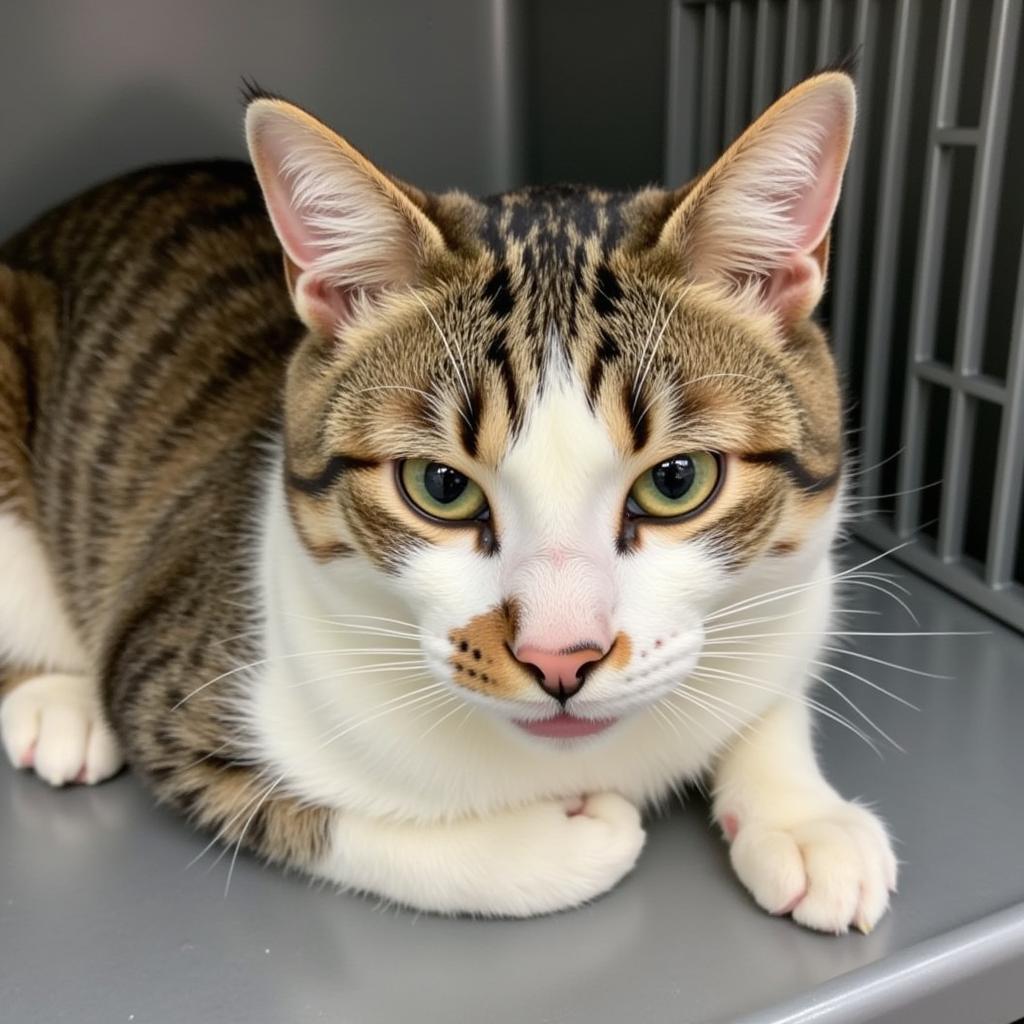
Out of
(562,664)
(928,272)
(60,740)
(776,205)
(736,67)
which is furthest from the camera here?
(736,67)

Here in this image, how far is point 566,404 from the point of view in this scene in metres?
0.77

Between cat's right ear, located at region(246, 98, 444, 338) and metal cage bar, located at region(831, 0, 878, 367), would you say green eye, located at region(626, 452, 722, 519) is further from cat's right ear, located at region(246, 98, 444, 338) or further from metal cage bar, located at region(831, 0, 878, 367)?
metal cage bar, located at region(831, 0, 878, 367)

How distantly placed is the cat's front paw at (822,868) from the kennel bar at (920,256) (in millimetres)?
370

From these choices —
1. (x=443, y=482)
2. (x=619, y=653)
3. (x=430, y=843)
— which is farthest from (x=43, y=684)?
(x=619, y=653)

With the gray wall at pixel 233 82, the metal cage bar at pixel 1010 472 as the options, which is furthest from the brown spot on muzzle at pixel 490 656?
the gray wall at pixel 233 82

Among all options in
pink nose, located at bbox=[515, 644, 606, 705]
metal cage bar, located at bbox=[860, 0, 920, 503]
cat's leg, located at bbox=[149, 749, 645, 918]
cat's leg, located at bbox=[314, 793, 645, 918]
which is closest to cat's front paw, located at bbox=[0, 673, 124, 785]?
cat's leg, located at bbox=[149, 749, 645, 918]

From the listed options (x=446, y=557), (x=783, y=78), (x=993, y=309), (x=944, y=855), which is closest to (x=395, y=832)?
(x=446, y=557)

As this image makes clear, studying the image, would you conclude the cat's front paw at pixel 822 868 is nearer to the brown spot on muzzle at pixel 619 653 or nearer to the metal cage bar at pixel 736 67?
the brown spot on muzzle at pixel 619 653

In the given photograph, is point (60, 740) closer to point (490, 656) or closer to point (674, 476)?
point (490, 656)

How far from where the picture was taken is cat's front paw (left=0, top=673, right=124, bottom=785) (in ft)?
3.50

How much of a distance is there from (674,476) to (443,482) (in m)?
0.16

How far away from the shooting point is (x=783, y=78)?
137cm

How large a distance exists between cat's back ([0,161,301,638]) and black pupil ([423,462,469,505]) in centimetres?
39

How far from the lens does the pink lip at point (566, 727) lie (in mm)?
771
